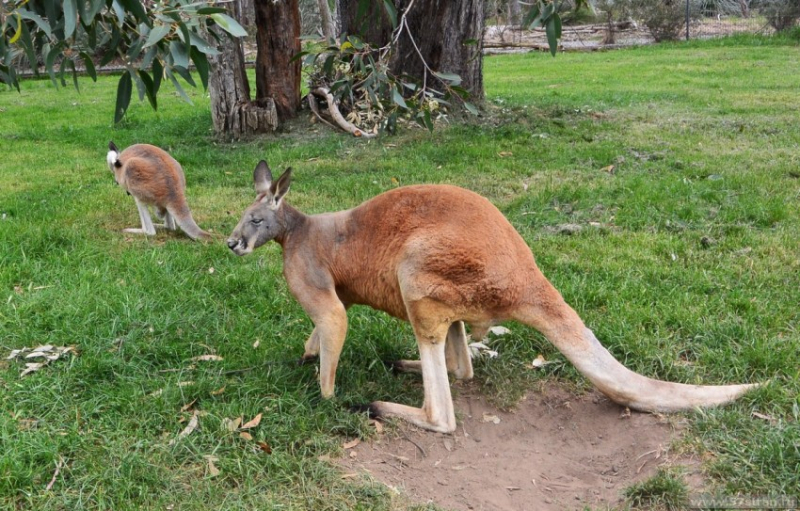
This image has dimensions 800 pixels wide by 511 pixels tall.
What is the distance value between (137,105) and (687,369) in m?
12.2

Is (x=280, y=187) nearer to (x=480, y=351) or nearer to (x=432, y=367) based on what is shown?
(x=432, y=367)

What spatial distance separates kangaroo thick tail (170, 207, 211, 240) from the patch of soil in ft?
10.3

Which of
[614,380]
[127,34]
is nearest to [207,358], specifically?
[127,34]

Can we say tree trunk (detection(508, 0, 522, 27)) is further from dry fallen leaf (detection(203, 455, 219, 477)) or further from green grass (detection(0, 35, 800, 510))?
dry fallen leaf (detection(203, 455, 219, 477))

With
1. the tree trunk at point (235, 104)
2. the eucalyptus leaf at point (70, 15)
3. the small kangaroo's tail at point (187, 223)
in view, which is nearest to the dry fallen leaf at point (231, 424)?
the eucalyptus leaf at point (70, 15)

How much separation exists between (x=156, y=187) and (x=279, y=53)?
12.9 ft

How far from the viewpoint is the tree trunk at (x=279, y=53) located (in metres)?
9.34

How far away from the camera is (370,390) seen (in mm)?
3912

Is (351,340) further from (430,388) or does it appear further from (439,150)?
(439,150)

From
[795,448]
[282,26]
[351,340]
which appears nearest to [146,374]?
[351,340]

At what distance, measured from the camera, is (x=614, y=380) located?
333 centimetres

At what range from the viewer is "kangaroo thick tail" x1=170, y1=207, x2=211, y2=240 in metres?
6.04

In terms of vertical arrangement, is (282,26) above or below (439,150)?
above

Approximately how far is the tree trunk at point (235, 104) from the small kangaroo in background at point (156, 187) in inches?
122
